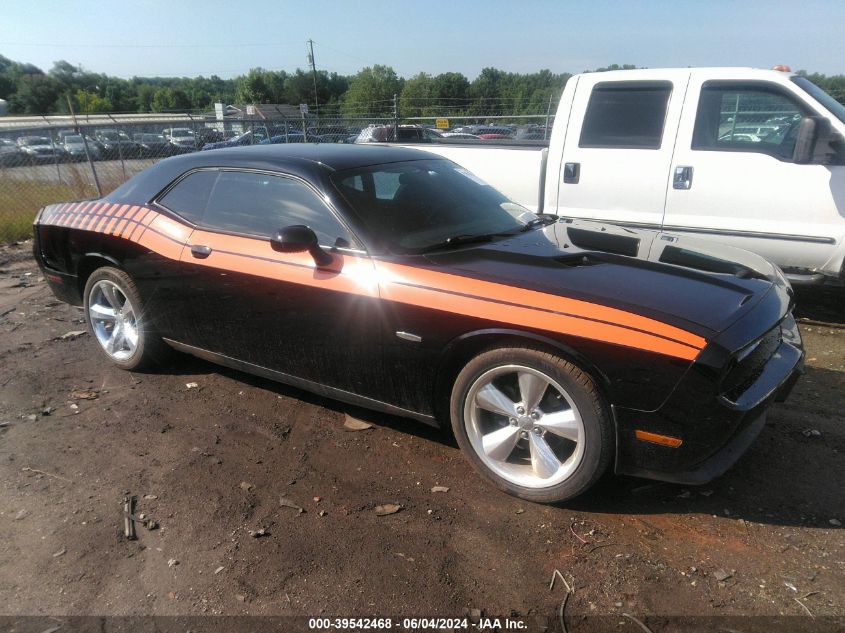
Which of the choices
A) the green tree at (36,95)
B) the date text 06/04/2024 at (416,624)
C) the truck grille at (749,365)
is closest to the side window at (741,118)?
the truck grille at (749,365)

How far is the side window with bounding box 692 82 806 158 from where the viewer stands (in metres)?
5.02

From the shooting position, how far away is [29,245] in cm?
888

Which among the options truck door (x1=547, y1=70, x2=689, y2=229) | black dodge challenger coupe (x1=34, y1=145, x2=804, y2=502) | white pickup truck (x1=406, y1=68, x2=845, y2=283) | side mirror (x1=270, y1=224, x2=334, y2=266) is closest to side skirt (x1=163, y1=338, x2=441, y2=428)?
black dodge challenger coupe (x1=34, y1=145, x2=804, y2=502)

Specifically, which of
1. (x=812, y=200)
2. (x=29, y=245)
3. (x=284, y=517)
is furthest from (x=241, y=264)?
(x=29, y=245)

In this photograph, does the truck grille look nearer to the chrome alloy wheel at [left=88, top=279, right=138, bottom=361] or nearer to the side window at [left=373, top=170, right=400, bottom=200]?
the side window at [left=373, top=170, right=400, bottom=200]

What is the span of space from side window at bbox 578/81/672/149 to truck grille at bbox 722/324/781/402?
119 inches

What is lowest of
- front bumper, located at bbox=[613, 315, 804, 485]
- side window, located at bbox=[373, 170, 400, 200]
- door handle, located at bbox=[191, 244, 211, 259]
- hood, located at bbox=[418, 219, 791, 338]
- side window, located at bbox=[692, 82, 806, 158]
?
front bumper, located at bbox=[613, 315, 804, 485]

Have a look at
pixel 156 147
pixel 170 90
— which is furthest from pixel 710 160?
pixel 170 90

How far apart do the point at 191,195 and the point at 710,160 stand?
4.15 metres

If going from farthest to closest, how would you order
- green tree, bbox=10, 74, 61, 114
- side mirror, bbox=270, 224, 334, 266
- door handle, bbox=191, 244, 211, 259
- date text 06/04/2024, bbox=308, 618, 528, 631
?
green tree, bbox=10, 74, 61, 114 < door handle, bbox=191, 244, 211, 259 < side mirror, bbox=270, 224, 334, 266 < date text 06/04/2024, bbox=308, 618, 528, 631

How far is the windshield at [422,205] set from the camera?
317 centimetres

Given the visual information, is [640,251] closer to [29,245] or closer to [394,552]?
[394,552]

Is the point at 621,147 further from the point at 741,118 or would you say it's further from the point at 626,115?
the point at 741,118

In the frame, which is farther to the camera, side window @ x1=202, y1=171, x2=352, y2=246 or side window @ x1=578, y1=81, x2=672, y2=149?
side window @ x1=578, y1=81, x2=672, y2=149
